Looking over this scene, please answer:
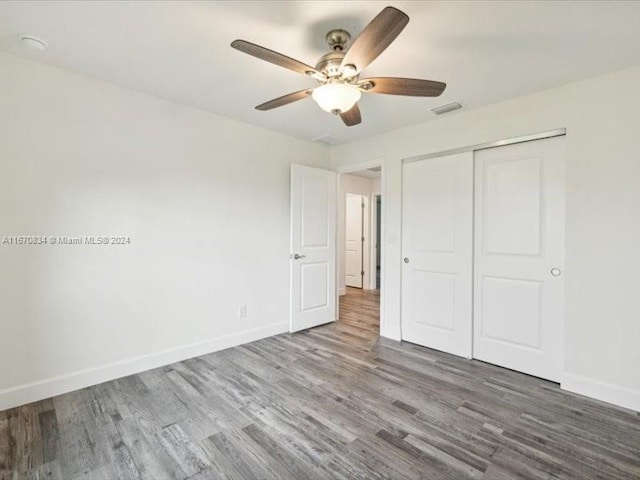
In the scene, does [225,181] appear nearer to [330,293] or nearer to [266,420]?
[330,293]

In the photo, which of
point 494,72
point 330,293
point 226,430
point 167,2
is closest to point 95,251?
point 226,430

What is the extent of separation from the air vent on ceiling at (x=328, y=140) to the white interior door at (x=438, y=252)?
101 cm

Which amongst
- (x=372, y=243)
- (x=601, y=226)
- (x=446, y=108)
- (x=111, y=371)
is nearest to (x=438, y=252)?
(x=601, y=226)

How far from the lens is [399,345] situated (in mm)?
3467

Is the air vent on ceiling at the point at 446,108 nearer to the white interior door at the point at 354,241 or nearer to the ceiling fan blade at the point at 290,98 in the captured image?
the ceiling fan blade at the point at 290,98

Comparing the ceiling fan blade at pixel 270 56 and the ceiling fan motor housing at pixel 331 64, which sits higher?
the ceiling fan motor housing at pixel 331 64

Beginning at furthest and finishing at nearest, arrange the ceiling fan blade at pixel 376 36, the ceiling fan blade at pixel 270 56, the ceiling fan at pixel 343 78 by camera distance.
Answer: the ceiling fan at pixel 343 78
the ceiling fan blade at pixel 270 56
the ceiling fan blade at pixel 376 36

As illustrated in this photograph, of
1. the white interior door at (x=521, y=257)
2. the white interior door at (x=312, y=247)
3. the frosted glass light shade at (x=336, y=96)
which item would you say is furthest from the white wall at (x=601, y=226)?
the white interior door at (x=312, y=247)

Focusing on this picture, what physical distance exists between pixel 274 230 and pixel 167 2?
2.43m

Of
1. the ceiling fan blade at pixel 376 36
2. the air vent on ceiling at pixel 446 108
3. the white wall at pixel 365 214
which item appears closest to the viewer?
the ceiling fan blade at pixel 376 36

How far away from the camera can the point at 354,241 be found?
6910mm

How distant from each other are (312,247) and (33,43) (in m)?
3.00

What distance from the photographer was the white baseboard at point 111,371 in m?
2.21

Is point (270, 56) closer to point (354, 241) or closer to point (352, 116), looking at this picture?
point (352, 116)
